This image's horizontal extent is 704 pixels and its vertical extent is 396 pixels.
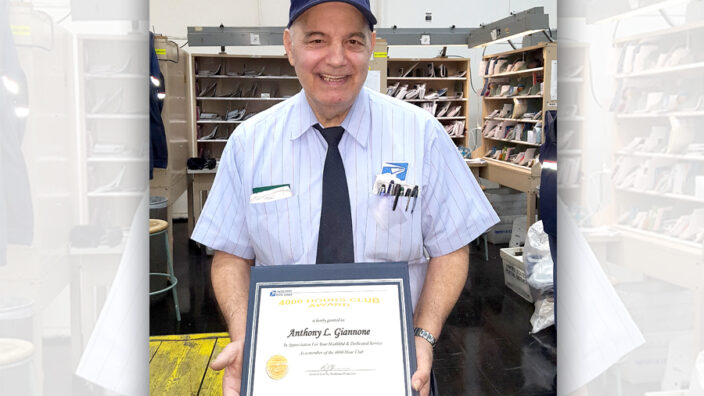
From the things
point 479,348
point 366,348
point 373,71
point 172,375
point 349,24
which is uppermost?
point 373,71

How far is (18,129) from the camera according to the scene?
0.94m

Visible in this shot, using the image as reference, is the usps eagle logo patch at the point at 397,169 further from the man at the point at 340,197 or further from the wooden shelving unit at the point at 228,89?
the wooden shelving unit at the point at 228,89

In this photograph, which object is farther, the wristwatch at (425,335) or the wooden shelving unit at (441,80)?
the wooden shelving unit at (441,80)

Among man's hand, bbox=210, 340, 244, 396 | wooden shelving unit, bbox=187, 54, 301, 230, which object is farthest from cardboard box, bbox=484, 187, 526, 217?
man's hand, bbox=210, 340, 244, 396

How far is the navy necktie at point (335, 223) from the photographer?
128 centimetres

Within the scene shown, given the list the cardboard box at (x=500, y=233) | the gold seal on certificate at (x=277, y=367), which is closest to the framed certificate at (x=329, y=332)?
the gold seal on certificate at (x=277, y=367)

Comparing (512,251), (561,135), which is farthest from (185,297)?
(561,135)

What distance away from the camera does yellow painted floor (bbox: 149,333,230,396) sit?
2074mm

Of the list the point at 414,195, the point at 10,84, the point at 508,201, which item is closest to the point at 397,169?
the point at 414,195

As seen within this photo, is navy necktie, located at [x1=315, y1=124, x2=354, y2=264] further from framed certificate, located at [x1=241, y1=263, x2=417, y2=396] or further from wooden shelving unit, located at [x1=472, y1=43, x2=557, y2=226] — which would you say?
wooden shelving unit, located at [x1=472, y1=43, x2=557, y2=226]

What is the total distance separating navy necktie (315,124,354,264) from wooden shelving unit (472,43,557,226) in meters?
4.76

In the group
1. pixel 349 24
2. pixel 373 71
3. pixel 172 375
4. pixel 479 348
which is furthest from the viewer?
pixel 373 71

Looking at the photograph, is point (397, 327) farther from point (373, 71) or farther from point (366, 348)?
point (373, 71)

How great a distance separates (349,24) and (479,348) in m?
3.11
